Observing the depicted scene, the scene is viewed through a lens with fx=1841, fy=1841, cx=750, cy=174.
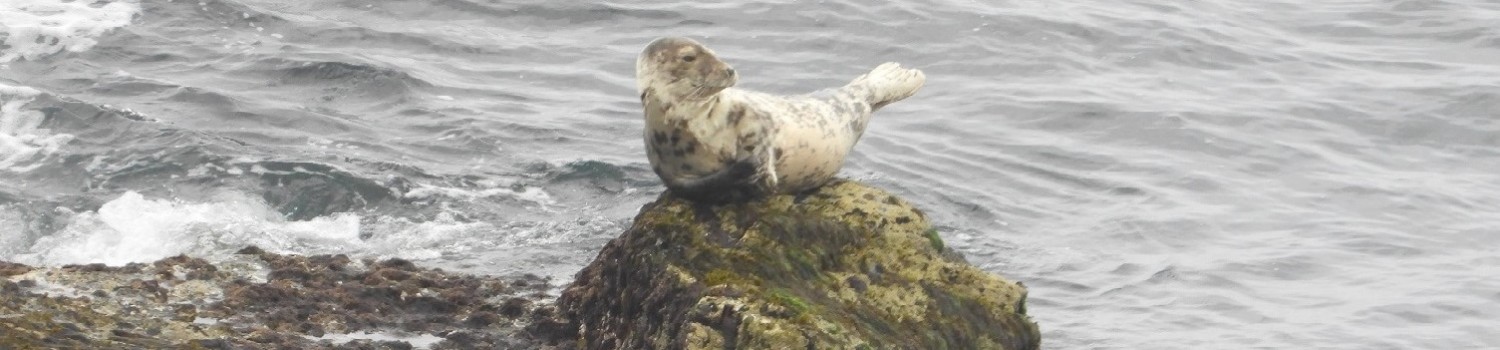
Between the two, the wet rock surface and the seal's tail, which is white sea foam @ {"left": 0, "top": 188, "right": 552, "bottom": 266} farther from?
the seal's tail

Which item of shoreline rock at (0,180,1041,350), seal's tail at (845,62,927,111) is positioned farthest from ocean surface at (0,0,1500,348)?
seal's tail at (845,62,927,111)

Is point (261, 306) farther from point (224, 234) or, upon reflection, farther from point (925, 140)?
point (925, 140)

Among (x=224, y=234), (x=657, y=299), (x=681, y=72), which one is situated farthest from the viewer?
(x=224, y=234)

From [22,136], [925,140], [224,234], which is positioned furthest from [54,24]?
[925,140]

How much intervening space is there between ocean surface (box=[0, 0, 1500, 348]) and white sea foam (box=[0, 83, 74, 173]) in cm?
4

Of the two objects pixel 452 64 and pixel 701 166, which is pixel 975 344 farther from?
pixel 452 64

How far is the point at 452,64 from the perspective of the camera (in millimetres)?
13789

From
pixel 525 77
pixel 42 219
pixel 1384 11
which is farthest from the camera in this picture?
pixel 1384 11

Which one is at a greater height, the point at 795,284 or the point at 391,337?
the point at 795,284

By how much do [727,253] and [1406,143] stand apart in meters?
9.33

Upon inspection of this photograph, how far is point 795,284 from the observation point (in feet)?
18.6

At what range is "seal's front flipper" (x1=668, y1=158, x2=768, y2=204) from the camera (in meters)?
5.82

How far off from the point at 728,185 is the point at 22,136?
598 cm

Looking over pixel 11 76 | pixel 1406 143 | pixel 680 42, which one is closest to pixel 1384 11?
pixel 1406 143
